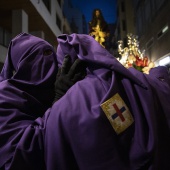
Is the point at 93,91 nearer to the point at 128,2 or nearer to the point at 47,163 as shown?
the point at 47,163

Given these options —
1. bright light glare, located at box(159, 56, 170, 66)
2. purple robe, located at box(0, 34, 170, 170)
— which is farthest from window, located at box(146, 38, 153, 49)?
purple robe, located at box(0, 34, 170, 170)

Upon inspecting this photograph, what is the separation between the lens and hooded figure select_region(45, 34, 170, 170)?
0.95 meters

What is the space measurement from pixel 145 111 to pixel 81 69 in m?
0.37

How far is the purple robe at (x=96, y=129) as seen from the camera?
949mm

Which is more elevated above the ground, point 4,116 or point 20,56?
point 20,56

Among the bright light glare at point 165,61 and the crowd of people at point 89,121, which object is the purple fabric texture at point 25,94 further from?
the bright light glare at point 165,61

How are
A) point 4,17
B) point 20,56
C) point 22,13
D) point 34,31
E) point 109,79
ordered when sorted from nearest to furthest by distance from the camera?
1. point 109,79
2. point 20,56
3. point 22,13
4. point 4,17
5. point 34,31

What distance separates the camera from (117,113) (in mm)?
998

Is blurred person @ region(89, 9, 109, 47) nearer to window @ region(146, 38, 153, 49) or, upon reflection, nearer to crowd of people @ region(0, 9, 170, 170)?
crowd of people @ region(0, 9, 170, 170)

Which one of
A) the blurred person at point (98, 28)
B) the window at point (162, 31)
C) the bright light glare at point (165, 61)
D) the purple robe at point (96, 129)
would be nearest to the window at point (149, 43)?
the window at point (162, 31)

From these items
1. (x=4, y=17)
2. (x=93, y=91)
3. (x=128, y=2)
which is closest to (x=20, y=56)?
(x=93, y=91)

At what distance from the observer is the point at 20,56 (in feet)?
4.30

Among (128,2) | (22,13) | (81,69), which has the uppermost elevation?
(128,2)

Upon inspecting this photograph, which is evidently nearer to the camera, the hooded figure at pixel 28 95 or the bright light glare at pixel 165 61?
the hooded figure at pixel 28 95
